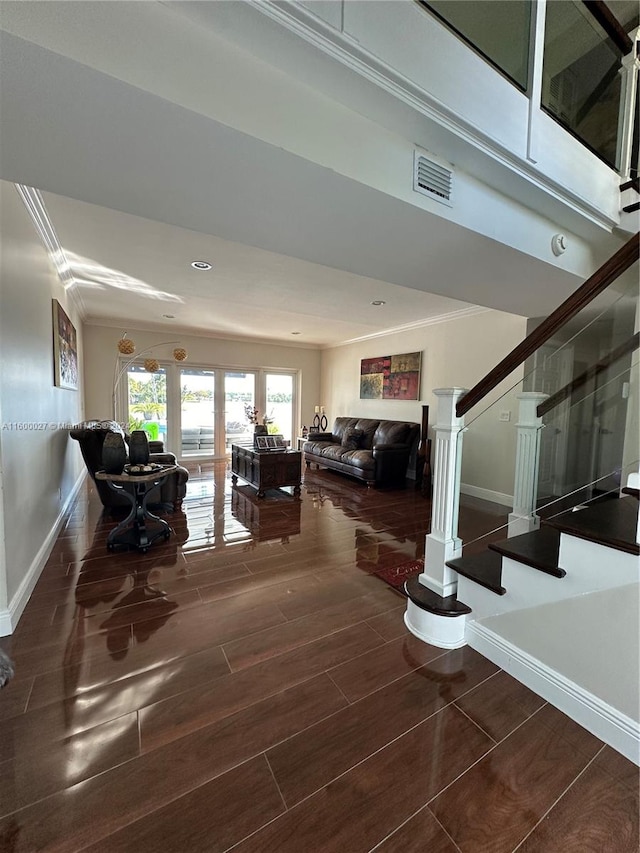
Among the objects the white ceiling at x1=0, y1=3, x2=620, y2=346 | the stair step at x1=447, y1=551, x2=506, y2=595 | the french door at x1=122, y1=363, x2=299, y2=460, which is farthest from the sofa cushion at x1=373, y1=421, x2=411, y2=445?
the stair step at x1=447, y1=551, x2=506, y2=595

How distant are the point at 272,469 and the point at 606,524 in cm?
360

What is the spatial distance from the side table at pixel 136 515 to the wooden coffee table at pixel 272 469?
1524 millimetres

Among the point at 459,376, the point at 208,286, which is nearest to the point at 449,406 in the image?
the point at 208,286

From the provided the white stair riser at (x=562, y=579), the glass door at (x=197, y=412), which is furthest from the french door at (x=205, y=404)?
the white stair riser at (x=562, y=579)

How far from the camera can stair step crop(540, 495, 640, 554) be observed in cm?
135

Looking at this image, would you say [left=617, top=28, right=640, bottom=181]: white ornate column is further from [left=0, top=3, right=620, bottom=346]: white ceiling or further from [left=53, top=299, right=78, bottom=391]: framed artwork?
[left=53, top=299, right=78, bottom=391]: framed artwork

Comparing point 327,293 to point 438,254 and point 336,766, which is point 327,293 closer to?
point 438,254

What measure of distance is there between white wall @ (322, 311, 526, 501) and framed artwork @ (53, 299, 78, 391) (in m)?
3.61

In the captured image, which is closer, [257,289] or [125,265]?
[125,265]

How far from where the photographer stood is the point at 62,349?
11.8 feet

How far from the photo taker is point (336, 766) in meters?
1.23

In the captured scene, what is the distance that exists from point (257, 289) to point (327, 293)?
0.83m

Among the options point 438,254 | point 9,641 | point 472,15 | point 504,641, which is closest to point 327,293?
point 438,254

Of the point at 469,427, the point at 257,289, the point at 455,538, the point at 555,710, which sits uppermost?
the point at 257,289
